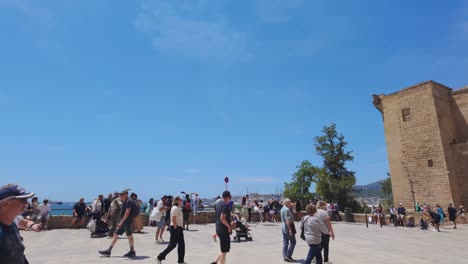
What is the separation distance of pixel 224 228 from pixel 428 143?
2505cm

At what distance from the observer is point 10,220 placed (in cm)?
268

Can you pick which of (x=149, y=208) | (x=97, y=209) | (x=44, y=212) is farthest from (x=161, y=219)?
(x=44, y=212)

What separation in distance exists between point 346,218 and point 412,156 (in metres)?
8.96

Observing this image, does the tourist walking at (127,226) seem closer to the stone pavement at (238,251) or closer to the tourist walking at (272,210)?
the stone pavement at (238,251)

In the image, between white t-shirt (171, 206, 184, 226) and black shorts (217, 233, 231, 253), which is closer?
black shorts (217, 233, 231, 253)

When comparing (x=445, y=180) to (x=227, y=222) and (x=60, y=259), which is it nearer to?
(x=227, y=222)

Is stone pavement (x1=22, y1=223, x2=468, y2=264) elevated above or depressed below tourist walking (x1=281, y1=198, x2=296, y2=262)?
below

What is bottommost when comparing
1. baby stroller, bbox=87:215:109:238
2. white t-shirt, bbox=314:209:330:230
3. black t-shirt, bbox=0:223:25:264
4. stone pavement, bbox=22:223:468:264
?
stone pavement, bbox=22:223:468:264

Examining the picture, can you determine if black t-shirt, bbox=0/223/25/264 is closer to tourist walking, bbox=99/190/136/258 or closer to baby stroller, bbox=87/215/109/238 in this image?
tourist walking, bbox=99/190/136/258

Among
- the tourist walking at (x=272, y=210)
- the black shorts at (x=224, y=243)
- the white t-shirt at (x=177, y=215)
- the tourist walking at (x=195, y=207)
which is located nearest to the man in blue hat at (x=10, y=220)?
the black shorts at (x=224, y=243)

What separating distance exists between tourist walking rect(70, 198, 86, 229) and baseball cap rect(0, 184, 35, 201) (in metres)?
14.1

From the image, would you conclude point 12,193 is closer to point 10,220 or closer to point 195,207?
point 10,220

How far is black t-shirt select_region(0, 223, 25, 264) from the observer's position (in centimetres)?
251

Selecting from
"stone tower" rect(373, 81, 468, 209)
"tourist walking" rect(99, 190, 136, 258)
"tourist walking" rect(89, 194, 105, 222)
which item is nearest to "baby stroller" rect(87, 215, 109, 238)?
"tourist walking" rect(89, 194, 105, 222)
